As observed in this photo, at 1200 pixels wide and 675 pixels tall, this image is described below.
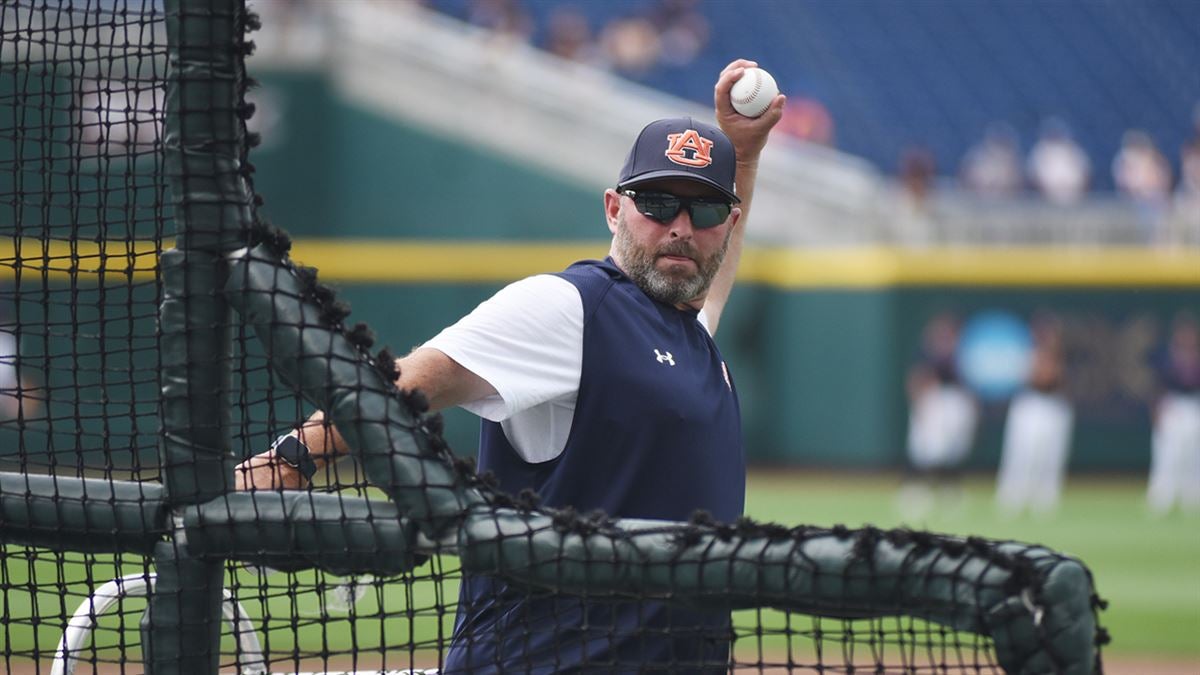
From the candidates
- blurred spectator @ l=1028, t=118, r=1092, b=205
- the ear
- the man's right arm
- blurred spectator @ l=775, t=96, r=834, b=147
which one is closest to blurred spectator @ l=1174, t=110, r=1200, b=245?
blurred spectator @ l=1028, t=118, r=1092, b=205

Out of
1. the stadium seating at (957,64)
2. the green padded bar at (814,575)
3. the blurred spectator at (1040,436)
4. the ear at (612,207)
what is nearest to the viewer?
the green padded bar at (814,575)

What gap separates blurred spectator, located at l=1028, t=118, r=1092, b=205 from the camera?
73.2 feet

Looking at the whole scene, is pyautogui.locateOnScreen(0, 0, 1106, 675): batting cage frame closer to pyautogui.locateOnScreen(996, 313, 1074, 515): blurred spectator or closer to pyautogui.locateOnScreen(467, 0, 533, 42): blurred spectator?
pyautogui.locateOnScreen(996, 313, 1074, 515): blurred spectator

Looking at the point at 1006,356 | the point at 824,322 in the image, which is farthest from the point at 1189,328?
the point at 824,322

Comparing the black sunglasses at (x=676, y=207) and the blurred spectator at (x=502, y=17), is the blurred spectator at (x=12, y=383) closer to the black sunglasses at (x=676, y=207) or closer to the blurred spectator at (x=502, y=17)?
the black sunglasses at (x=676, y=207)

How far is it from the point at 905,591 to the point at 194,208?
1243 millimetres

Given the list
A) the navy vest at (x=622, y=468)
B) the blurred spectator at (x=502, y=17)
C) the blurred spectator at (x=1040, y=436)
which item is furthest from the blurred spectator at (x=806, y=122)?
the navy vest at (x=622, y=468)

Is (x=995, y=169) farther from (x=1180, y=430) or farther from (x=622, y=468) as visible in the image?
(x=622, y=468)

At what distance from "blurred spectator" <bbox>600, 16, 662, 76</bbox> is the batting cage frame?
2183 centimetres

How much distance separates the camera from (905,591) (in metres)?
2.10

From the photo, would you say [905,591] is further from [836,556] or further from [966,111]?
[966,111]

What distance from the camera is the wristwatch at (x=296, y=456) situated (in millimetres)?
2625

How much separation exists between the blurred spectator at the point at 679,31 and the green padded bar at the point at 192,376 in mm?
22196

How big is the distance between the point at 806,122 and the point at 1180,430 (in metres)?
7.12
